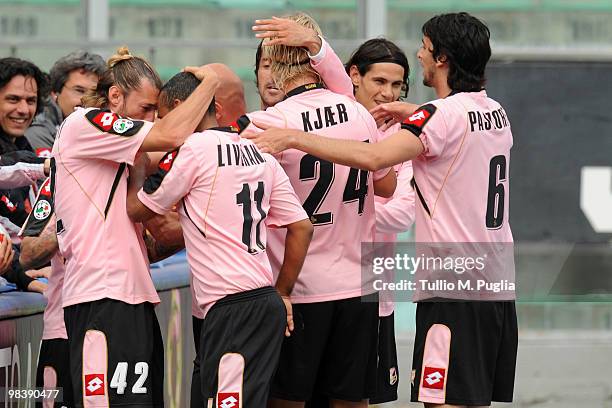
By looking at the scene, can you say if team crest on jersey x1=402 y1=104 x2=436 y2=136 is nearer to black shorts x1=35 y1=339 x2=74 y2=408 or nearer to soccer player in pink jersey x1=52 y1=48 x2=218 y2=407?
soccer player in pink jersey x1=52 y1=48 x2=218 y2=407

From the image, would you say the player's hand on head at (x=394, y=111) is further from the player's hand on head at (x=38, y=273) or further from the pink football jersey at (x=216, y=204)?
the player's hand on head at (x=38, y=273)

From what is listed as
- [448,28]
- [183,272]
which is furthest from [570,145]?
[448,28]

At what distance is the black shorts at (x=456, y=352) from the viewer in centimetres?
476

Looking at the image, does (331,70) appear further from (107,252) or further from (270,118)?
(107,252)

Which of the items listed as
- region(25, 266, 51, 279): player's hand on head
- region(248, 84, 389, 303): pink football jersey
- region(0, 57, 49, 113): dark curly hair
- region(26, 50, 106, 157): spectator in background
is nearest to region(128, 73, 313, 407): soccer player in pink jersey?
region(248, 84, 389, 303): pink football jersey

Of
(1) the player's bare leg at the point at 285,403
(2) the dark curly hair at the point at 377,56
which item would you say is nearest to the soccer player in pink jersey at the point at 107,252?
(1) the player's bare leg at the point at 285,403

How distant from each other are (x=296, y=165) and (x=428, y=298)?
75cm

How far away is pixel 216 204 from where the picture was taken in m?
4.35

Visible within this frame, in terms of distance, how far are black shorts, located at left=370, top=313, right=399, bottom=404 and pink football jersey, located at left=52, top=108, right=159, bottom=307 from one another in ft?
4.21

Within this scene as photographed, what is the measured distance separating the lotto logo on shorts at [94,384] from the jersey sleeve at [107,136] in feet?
2.59

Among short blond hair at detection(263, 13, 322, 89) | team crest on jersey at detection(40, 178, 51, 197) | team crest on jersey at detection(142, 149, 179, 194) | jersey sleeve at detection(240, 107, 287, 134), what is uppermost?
short blond hair at detection(263, 13, 322, 89)

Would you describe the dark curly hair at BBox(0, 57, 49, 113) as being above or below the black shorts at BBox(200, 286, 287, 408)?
above

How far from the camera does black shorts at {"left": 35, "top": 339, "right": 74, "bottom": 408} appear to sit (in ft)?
15.7

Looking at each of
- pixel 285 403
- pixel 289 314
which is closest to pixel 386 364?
pixel 285 403
